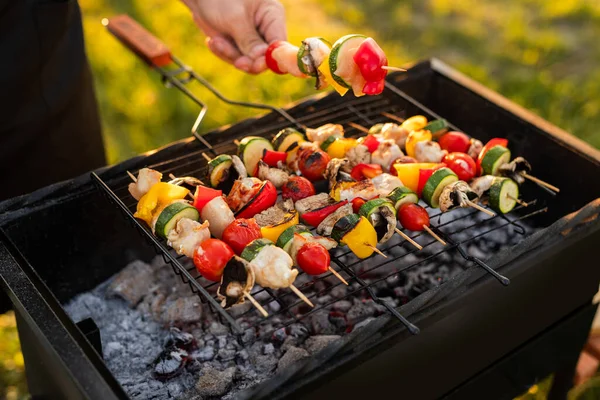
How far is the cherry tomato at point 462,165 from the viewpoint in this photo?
279 centimetres

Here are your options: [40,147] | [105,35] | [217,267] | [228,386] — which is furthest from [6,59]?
[105,35]

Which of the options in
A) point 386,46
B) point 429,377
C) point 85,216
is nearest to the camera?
point 429,377

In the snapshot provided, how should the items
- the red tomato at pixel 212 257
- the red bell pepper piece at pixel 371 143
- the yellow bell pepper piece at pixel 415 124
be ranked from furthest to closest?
the yellow bell pepper piece at pixel 415 124 → the red bell pepper piece at pixel 371 143 → the red tomato at pixel 212 257

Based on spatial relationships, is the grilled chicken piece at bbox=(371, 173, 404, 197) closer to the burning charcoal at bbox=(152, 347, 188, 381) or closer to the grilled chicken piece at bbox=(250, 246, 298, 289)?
the grilled chicken piece at bbox=(250, 246, 298, 289)

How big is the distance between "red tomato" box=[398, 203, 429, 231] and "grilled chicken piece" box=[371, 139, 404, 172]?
0.32 metres

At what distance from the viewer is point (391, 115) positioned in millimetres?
3396

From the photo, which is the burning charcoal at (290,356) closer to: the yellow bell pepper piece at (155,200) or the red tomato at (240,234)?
the red tomato at (240,234)

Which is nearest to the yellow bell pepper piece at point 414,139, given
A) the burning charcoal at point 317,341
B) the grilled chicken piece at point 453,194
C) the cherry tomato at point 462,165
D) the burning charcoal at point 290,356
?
the cherry tomato at point 462,165

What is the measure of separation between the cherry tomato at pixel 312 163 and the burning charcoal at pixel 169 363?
86cm

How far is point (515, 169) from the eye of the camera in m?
2.79

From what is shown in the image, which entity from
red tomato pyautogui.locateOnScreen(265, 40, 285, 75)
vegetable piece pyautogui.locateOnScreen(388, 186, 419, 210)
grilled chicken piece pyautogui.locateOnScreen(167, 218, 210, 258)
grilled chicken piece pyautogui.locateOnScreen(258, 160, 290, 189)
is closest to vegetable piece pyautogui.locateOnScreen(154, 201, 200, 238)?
grilled chicken piece pyautogui.locateOnScreen(167, 218, 210, 258)

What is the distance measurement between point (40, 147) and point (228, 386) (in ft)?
5.38

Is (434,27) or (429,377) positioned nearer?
(429,377)

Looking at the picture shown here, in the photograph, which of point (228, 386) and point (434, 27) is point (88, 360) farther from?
point (434, 27)
